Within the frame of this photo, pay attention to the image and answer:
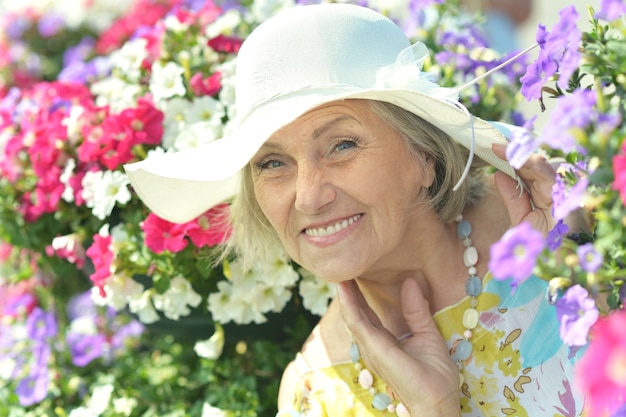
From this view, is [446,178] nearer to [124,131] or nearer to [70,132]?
[124,131]

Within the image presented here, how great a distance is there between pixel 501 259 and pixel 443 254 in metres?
0.98

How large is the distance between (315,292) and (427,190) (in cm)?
62

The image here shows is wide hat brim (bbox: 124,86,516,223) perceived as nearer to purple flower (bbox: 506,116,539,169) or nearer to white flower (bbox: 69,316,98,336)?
purple flower (bbox: 506,116,539,169)

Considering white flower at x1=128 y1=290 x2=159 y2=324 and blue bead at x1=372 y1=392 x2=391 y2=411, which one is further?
white flower at x1=128 y1=290 x2=159 y2=324

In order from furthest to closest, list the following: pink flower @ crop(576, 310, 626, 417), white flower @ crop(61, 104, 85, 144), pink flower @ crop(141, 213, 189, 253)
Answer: white flower @ crop(61, 104, 85, 144) < pink flower @ crop(141, 213, 189, 253) < pink flower @ crop(576, 310, 626, 417)

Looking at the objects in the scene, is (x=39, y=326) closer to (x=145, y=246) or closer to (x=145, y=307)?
(x=145, y=307)

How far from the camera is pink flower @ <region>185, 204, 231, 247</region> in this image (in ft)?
7.76

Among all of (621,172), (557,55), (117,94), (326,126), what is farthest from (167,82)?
(621,172)

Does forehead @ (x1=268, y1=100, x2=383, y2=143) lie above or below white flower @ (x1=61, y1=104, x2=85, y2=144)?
above

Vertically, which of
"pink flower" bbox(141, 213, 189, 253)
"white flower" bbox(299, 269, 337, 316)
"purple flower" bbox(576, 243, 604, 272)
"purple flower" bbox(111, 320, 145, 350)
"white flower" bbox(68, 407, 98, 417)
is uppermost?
"purple flower" bbox(576, 243, 604, 272)

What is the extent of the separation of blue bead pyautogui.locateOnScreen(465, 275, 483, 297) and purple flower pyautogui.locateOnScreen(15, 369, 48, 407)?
1.52m

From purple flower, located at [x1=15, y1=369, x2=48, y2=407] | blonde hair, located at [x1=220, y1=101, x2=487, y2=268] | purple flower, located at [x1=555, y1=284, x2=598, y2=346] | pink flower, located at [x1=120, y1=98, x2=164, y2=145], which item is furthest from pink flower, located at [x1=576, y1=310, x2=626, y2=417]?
purple flower, located at [x1=15, y1=369, x2=48, y2=407]

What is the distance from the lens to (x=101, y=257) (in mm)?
2453

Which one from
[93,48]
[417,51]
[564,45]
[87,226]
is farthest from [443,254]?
[93,48]
